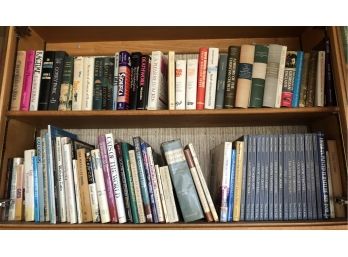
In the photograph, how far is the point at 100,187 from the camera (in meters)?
0.96

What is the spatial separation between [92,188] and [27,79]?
0.46 meters

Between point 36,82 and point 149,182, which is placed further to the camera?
point 36,82

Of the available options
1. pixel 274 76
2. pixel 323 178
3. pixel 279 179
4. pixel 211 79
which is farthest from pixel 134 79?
pixel 323 178

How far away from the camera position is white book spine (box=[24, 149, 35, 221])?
96 cm

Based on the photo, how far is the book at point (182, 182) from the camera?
0.93 metres

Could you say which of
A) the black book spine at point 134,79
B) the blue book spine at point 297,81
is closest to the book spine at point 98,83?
the black book spine at point 134,79

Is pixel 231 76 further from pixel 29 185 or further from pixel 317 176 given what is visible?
pixel 29 185

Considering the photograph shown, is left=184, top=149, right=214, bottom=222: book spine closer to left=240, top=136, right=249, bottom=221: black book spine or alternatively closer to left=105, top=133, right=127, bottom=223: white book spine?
left=240, top=136, right=249, bottom=221: black book spine

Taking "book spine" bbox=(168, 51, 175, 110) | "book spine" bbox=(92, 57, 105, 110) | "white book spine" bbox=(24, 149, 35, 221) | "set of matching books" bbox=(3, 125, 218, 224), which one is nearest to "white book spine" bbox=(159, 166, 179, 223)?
"set of matching books" bbox=(3, 125, 218, 224)

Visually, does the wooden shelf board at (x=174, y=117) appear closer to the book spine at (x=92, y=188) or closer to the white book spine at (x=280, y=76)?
the white book spine at (x=280, y=76)

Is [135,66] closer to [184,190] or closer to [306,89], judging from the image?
[184,190]
